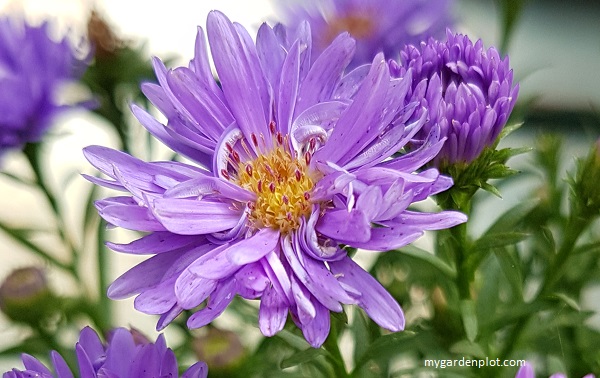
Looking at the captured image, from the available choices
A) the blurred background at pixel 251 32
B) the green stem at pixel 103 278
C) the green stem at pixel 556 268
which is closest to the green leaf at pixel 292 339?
the green stem at pixel 556 268

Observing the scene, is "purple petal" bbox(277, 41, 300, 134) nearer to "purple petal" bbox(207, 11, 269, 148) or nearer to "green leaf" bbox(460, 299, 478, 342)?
"purple petal" bbox(207, 11, 269, 148)

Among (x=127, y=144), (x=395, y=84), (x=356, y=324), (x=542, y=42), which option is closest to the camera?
(x=395, y=84)

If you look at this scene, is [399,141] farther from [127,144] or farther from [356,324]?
[127,144]

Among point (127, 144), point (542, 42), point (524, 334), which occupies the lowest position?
point (542, 42)

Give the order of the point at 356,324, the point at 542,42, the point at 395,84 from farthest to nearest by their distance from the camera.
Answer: the point at 542,42 < the point at 356,324 < the point at 395,84

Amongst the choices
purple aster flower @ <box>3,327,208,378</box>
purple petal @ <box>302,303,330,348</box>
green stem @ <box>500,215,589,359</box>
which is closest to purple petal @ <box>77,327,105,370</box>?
purple aster flower @ <box>3,327,208,378</box>

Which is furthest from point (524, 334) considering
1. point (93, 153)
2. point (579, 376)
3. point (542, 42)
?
point (542, 42)
